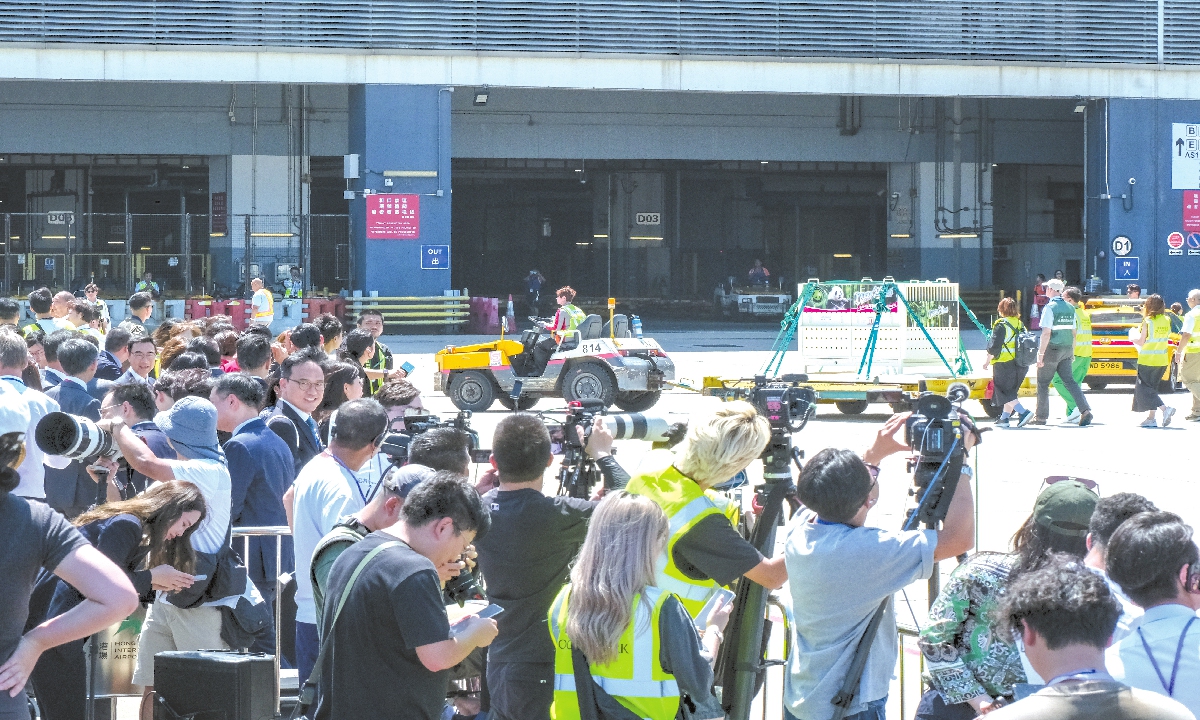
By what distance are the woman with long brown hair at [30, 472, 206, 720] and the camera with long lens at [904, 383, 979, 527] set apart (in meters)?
2.63

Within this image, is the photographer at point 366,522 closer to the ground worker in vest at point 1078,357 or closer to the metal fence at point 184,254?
the ground worker in vest at point 1078,357

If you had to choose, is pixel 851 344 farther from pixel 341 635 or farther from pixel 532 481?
pixel 341 635

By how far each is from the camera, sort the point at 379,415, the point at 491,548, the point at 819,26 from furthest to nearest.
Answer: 1. the point at 819,26
2. the point at 379,415
3. the point at 491,548

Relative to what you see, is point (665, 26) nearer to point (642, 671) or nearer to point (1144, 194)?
point (1144, 194)

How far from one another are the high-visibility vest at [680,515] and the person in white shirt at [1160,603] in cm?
151

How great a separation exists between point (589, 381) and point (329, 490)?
12.2 m

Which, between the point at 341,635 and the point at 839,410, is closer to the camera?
the point at 341,635

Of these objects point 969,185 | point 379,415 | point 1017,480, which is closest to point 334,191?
point 969,185

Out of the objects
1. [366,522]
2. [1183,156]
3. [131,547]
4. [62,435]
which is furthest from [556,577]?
[1183,156]

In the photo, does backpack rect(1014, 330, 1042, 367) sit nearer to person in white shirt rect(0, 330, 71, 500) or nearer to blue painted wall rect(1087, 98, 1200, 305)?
person in white shirt rect(0, 330, 71, 500)

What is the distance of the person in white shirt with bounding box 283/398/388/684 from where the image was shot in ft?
18.2

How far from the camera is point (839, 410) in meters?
18.6

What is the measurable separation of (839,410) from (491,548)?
14.2m

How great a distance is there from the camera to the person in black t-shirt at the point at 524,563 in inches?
190
